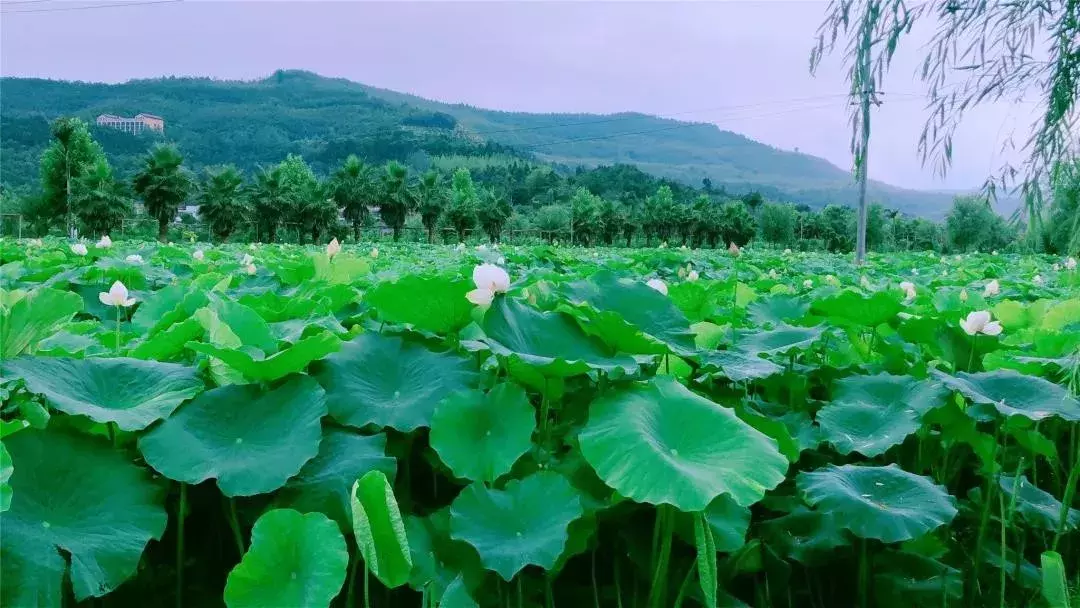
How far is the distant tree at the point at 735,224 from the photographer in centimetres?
4994

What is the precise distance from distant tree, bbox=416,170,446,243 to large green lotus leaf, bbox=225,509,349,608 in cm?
4199

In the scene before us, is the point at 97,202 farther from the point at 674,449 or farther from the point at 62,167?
the point at 674,449

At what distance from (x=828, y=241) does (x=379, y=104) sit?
83146mm

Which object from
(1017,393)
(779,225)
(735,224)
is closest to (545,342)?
(1017,393)

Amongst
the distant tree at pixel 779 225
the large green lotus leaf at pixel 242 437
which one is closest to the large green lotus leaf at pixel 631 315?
the large green lotus leaf at pixel 242 437

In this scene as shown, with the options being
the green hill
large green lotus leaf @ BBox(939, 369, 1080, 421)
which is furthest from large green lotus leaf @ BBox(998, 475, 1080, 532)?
the green hill

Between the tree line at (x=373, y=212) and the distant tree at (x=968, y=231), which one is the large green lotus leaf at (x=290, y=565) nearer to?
the tree line at (x=373, y=212)

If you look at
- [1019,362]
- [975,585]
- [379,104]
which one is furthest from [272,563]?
[379,104]

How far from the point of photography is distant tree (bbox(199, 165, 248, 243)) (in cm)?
3547

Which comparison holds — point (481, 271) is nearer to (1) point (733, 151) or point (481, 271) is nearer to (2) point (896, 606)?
(2) point (896, 606)

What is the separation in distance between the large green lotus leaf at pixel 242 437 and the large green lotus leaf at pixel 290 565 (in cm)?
7

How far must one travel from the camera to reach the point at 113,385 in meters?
0.76

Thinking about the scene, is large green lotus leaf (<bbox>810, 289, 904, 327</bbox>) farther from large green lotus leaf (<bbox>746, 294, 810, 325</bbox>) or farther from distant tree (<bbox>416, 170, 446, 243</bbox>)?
distant tree (<bbox>416, 170, 446, 243</bbox>)

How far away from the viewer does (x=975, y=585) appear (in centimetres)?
99
